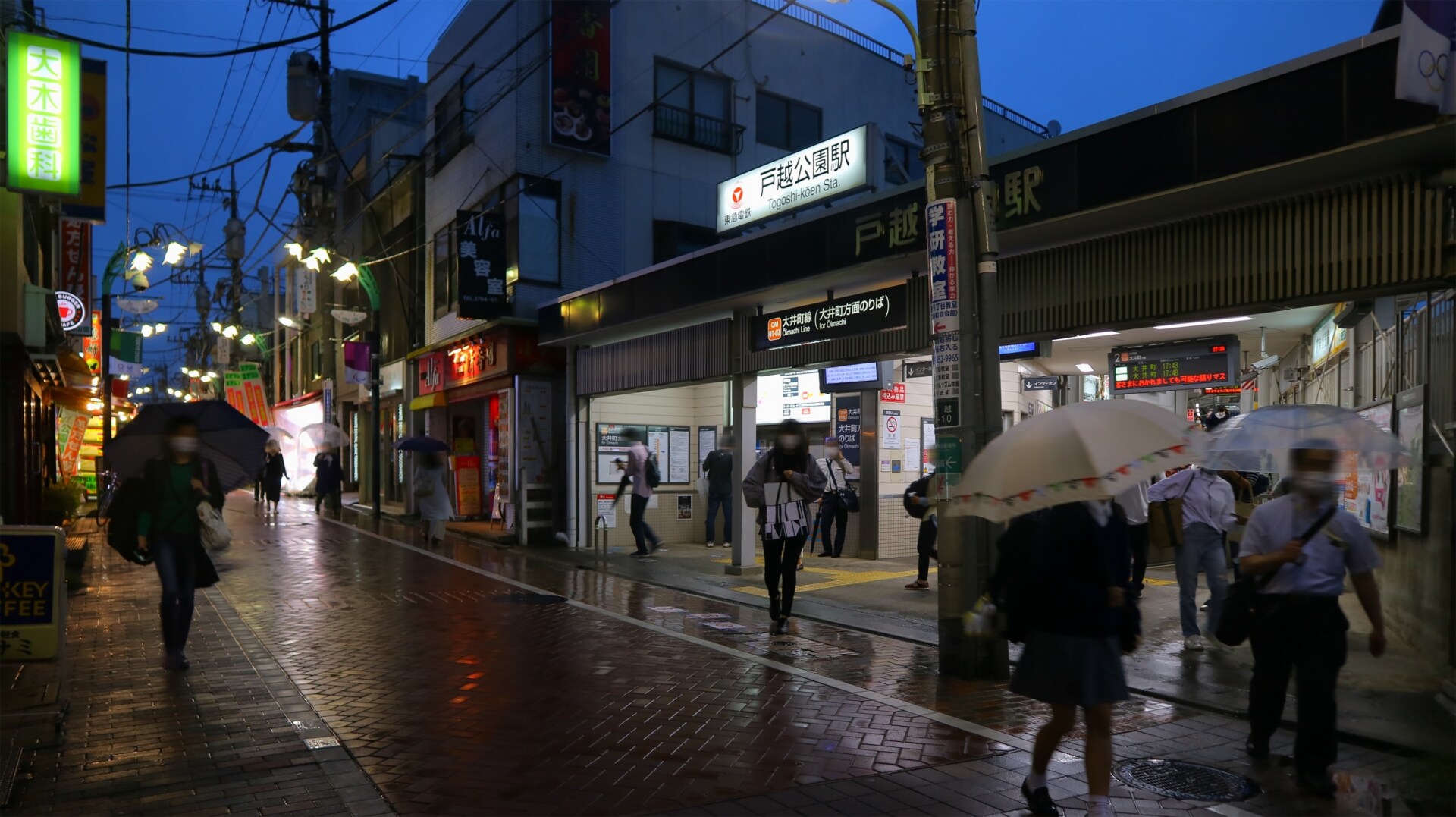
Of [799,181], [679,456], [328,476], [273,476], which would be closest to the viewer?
[799,181]

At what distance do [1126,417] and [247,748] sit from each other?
482 cm

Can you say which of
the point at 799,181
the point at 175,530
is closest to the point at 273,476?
the point at 799,181

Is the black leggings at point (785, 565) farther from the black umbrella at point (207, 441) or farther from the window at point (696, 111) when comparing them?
the window at point (696, 111)

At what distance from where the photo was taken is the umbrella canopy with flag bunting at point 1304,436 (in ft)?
16.5

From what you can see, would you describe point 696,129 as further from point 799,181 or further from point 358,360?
point 358,360

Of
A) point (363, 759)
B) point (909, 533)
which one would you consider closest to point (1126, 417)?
point (363, 759)

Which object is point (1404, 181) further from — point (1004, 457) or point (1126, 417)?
point (1004, 457)

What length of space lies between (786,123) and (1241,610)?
19.5 metres

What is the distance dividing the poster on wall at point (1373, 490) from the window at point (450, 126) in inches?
716

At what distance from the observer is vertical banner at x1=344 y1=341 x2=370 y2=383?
26.3m

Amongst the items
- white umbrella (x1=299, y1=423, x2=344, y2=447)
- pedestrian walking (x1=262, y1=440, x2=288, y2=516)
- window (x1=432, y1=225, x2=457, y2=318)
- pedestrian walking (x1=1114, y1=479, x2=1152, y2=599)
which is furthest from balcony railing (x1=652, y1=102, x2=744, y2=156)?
pedestrian walking (x1=1114, y1=479, x2=1152, y2=599)

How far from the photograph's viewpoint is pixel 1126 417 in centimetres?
443

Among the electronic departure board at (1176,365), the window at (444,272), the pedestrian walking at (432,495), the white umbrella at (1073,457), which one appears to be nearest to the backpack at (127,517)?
the white umbrella at (1073,457)

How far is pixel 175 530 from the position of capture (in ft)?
25.4
